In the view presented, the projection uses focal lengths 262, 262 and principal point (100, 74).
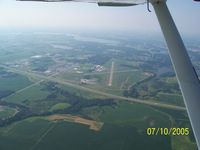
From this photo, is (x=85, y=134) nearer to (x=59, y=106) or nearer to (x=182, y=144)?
(x=182, y=144)

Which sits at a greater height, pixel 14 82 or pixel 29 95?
pixel 29 95

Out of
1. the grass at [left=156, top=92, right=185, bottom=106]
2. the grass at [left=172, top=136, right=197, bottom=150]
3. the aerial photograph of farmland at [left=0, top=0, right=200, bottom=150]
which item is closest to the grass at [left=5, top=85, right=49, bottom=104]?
the aerial photograph of farmland at [left=0, top=0, right=200, bottom=150]

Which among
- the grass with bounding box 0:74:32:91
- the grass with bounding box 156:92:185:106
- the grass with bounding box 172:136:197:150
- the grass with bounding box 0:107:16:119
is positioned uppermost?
the grass with bounding box 0:107:16:119

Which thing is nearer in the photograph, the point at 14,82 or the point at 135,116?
the point at 135,116

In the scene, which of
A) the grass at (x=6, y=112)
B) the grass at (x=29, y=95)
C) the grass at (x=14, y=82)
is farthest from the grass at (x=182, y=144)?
the grass at (x=14, y=82)

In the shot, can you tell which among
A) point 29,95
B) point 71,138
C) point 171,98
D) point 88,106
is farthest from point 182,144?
point 29,95

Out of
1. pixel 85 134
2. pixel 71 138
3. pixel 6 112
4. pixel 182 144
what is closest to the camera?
pixel 182 144

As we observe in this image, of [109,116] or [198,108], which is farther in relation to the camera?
[109,116]

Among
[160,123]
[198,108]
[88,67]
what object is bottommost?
[88,67]

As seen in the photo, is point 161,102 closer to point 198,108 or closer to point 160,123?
point 160,123

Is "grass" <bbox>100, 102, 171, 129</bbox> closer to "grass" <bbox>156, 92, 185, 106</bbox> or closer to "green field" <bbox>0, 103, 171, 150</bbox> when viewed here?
"green field" <bbox>0, 103, 171, 150</bbox>

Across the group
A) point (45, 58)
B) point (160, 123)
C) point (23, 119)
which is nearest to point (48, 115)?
point (23, 119)
